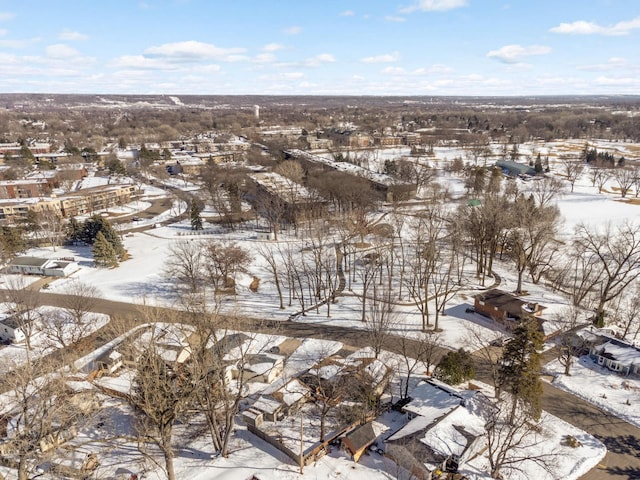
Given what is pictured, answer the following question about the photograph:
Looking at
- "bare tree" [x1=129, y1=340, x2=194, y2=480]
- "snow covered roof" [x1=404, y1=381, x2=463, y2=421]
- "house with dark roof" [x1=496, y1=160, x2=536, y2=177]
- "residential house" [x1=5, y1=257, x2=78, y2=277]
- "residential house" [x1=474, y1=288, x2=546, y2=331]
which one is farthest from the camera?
"house with dark roof" [x1=496, y1=160, x2=536, y2=177]

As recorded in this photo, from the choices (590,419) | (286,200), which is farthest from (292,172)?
(590,419)

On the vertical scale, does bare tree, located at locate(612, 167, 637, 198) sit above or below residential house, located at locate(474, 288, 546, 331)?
above

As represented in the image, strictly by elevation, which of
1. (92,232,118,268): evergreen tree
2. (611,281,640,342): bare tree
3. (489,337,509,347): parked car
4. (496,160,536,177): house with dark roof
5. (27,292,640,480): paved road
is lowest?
(27,292,640,480): paved road

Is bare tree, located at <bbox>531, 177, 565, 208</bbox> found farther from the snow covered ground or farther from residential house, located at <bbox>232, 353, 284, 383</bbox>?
residential house, located at <bbox>232, 353, 284, 383</bbox>

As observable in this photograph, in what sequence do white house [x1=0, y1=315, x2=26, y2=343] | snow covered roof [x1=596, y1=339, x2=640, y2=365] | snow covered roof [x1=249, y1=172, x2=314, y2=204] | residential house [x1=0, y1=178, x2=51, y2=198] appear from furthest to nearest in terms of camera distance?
residential house [x1=0, y1=178, x2=51, y2=198] < snow covered roof [x1=249, y1=172, x2=314, y2=204] < white house [x1=0, y1=315, x2=26, y2=343] < snow covered roof [x1=596, y1=339, x2=640, y2=365]

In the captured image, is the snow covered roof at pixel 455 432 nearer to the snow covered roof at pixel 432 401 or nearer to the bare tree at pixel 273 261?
the snow covered roof at pixel 432 401

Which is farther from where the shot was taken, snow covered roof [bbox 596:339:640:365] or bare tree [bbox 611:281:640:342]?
bare tree [bbox 611:281:640:342]

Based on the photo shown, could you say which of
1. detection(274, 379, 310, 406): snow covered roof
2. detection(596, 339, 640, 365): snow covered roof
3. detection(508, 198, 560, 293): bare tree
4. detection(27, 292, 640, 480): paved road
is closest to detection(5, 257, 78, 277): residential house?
detection(27, 292, 640, 480): paved road
